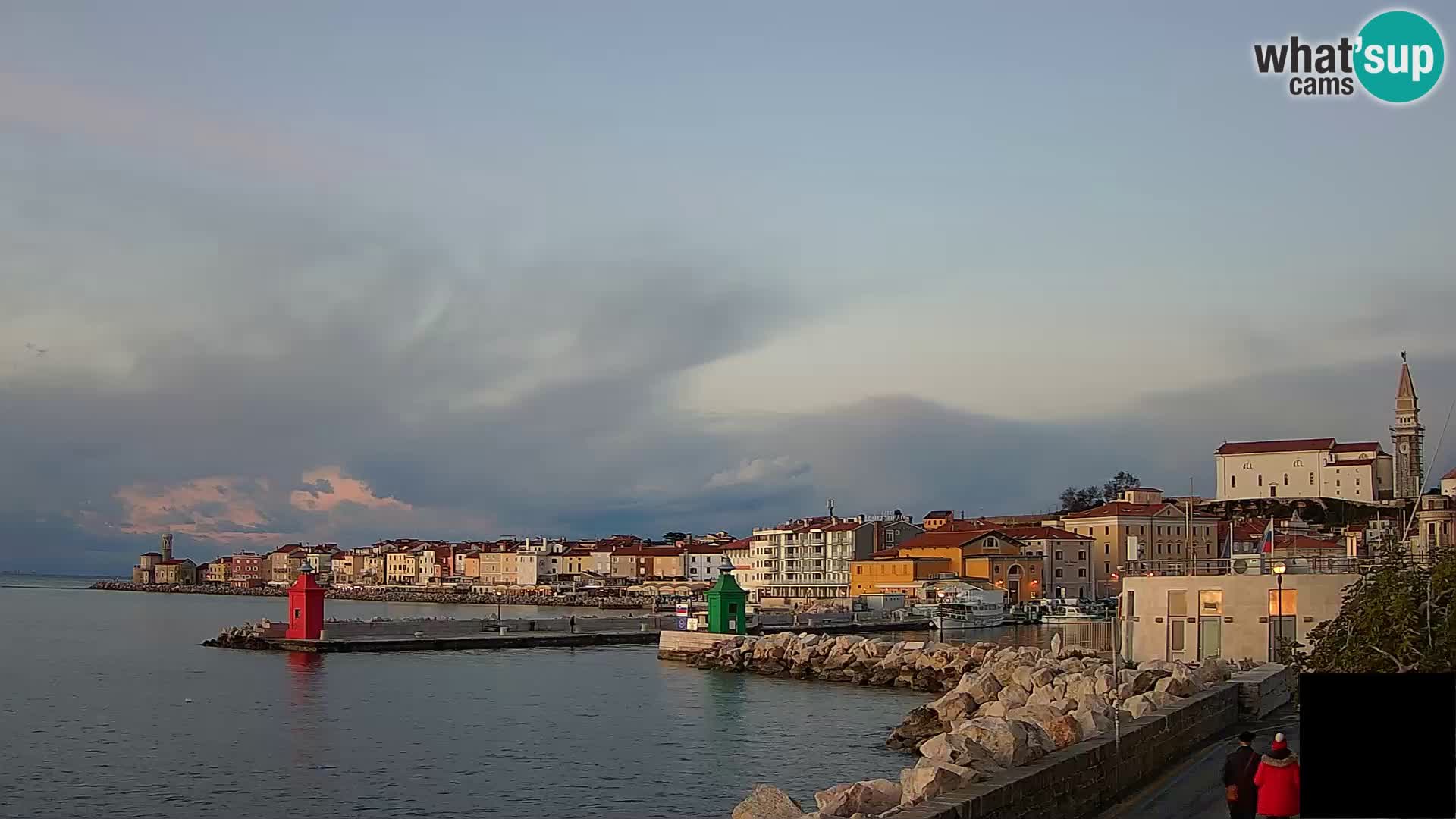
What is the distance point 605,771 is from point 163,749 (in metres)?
10.5

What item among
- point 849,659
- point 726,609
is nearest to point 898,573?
point 726,609

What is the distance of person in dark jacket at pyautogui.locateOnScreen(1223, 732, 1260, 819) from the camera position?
10859 millimetres

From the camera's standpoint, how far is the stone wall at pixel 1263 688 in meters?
20.9

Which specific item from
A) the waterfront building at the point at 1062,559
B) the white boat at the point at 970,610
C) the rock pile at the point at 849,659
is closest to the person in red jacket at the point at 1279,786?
the rock pile at the point at 849,659

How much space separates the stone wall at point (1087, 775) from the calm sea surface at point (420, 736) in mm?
7304

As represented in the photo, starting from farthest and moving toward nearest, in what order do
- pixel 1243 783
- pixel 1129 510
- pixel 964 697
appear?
pixel 1129 510, pixel 964 697, pixel 1243 783

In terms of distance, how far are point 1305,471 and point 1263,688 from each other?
4317 inches

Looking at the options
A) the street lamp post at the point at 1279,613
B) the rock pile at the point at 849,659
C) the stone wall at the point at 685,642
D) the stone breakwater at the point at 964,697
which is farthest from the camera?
the stone wall at the point at 685,642

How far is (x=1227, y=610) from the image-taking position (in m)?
31.9

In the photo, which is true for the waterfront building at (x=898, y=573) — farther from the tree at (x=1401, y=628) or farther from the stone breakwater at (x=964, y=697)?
the tree at (x=1401, y=628)

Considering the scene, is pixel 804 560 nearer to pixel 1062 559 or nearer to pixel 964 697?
pixel 1062 559

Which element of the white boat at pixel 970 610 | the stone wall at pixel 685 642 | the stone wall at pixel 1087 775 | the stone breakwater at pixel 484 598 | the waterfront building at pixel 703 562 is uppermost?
the stone wall at pixel 1087 775

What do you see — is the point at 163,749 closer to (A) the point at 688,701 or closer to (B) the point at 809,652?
(A) the point at 688,701

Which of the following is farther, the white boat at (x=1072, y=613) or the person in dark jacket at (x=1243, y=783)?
the white boat at (x=1072, y=613)
